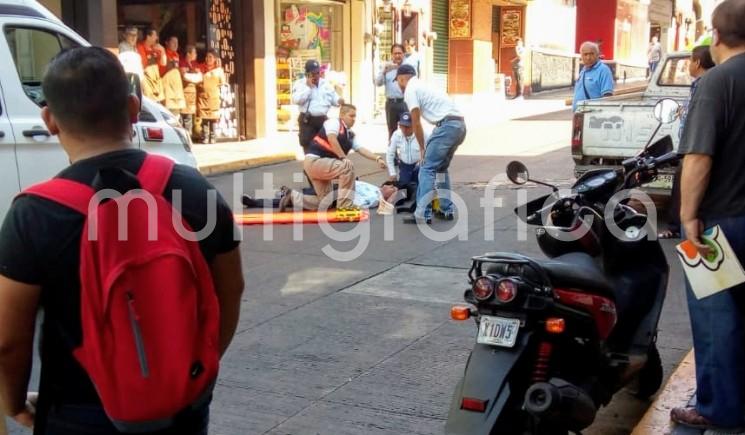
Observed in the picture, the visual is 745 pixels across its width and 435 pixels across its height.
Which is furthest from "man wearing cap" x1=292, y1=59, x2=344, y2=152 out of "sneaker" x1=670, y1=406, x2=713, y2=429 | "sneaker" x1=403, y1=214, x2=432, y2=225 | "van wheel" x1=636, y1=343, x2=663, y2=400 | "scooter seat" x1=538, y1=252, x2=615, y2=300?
"sneaker" x1=670, y1=406, x2=713, y2=429

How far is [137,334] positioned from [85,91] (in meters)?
0.55

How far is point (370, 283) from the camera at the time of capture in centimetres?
668

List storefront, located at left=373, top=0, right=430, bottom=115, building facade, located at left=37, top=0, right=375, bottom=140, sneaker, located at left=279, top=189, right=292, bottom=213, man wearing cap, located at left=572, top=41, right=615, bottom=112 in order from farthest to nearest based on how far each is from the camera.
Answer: storefront, located at left=373, top=0, right=430, bottom=115 → building facade, located at left=37, top=0, right=375, bottom=140 → man wearing cap, located at left=572, top=41, right=615, bottom=112 → sneaker, located at left=279, top=189, right=292, bottom=213

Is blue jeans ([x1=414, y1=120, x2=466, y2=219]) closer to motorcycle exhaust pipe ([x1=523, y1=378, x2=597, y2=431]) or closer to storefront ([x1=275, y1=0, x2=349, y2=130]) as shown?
motorcycle exhaust pipe ([x1=523, y1=378, x2=597, y2=431])

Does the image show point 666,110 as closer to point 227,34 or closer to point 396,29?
point 227,34

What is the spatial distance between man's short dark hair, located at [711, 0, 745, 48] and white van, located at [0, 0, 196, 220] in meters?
4.33

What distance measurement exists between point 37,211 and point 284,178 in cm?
1079

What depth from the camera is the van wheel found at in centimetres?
432

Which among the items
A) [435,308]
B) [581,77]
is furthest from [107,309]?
[581,77]

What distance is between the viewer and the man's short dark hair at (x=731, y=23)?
3.46 m

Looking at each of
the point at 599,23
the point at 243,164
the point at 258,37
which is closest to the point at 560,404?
the point at 243,164

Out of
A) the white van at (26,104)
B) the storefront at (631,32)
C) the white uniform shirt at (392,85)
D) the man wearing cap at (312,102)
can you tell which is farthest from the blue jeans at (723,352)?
the storefront at (631,32)

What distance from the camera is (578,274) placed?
3576 millimetres

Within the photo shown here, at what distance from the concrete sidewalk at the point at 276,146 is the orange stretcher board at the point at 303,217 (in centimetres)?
339
